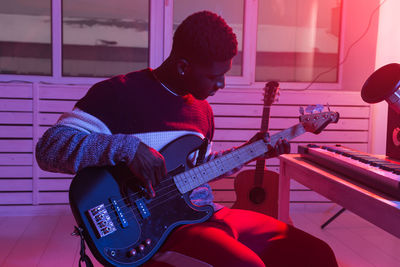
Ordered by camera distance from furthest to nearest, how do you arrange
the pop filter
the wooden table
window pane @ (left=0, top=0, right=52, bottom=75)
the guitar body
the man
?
1. window pane @ (left=0, top=0, right=52, bottom=75)
2. the guitar body
3. the pop filter
4. the man
5. the wooden table

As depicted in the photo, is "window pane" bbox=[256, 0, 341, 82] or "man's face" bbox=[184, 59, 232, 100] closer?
"man's face" bbox=[184, 59, 232, 100]

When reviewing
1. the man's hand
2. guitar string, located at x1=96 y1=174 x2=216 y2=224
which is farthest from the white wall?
guitar string, located at x1=96 y1=174 x2=216 y2=224

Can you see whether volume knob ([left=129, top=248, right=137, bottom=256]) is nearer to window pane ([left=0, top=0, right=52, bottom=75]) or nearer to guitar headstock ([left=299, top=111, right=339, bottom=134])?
guitar headstock ([left=299, top=111, right=339, bottom=134])

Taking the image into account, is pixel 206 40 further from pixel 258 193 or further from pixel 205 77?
pixel 258 193

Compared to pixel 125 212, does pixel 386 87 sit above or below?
above

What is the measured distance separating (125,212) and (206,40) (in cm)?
65

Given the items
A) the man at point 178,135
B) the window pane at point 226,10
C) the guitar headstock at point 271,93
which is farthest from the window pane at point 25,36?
the man at point 178,135

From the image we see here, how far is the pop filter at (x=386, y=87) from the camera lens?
134 cm

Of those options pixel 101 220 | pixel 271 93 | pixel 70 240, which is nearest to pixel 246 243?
pixel 101 220

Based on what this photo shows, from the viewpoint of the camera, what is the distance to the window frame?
366 centimetres

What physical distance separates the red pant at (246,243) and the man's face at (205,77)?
0.46 m

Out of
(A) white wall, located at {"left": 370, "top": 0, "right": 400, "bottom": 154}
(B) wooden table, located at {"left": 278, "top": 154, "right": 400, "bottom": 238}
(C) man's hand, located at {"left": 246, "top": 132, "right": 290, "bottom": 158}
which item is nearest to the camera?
(B) wooden table, located at {"left": 278, "top": 154, "right": 400, "bottom": 238}

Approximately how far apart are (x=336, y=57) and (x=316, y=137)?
3.33 ft

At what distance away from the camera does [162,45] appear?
149 inches
